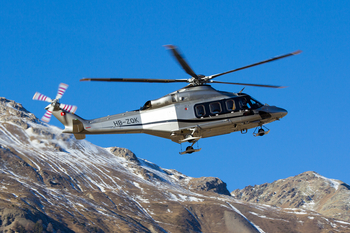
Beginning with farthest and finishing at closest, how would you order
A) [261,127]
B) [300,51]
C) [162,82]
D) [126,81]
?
[261,127], [162,82], [126,81], [300,51]

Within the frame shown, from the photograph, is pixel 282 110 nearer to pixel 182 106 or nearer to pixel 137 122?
pixel 182 106

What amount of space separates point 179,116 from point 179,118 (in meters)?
0.21

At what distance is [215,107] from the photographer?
160ft

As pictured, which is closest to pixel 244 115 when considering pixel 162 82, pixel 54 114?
pixel 162 82

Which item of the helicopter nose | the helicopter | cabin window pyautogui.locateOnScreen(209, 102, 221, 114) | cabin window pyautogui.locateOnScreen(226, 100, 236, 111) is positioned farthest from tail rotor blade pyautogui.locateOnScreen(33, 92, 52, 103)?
the helicopter nose

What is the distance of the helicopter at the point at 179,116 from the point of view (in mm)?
48250

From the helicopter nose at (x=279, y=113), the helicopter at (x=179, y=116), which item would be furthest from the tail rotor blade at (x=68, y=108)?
the helicopter nose at (x=279, y=113)

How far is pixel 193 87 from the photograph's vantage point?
50000 mm

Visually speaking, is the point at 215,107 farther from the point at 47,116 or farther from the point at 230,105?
the point at 47,116

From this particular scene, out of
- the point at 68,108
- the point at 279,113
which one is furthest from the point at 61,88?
the point at 279,113

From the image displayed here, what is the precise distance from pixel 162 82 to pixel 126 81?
4634 millimetres

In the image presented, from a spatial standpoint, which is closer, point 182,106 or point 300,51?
point 300,51

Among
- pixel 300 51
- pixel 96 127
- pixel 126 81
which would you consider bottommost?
pixel 96 127

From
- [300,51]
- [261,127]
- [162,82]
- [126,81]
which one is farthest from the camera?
[261,127]
